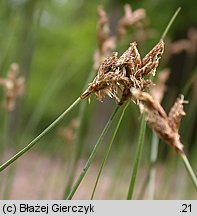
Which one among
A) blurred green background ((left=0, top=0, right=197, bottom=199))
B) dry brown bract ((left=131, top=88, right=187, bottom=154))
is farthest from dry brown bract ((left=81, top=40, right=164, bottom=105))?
blurred green background ((left=0, top=0, right=197, bottom=199))

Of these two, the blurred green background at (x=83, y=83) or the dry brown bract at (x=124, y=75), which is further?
the blurred green background at (x=83, y=83)

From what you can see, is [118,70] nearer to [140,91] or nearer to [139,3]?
[140,91]

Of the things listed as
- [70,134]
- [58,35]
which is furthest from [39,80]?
[70,134]

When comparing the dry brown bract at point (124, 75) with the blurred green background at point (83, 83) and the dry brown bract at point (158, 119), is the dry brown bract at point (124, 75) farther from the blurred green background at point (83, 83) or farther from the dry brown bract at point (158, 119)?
the blurred green background at point (83, 83)

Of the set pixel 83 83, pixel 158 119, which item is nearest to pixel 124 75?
pixel 158 119

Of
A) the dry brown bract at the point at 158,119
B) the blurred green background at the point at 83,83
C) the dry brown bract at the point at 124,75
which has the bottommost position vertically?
the dry brown bract at the point at 158,119

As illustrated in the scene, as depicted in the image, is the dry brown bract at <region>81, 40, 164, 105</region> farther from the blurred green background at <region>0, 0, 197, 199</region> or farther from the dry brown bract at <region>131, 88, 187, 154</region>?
the blurred green background at <region>0, 0, 197, 199</region>

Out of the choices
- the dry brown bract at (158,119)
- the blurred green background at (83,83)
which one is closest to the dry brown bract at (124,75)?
the dry brown bract at (158,119)
